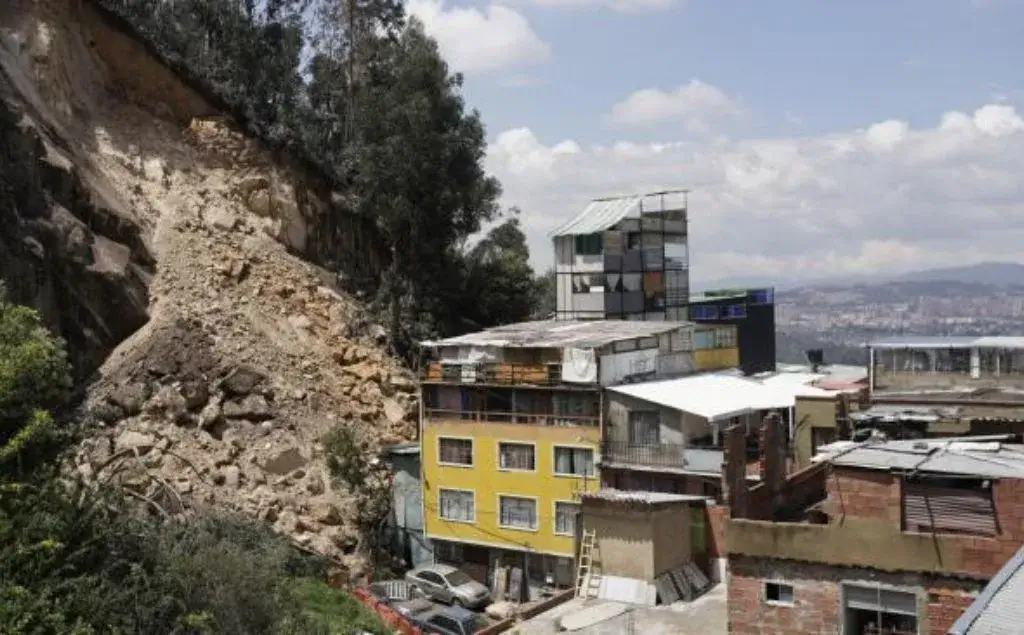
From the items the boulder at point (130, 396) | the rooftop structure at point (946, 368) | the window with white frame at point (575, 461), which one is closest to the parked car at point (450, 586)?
the window with white frame at point (575, 461)

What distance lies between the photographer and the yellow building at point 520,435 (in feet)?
97.8

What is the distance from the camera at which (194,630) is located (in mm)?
16453

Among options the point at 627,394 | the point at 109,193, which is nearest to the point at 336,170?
the point at 109,193

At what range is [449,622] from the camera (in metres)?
25.5

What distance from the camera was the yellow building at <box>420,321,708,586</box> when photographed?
29.8 m

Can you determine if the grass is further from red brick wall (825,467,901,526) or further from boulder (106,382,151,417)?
red brick wall (825,467,901,526)

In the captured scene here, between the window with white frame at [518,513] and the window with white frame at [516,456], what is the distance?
0.90 metres

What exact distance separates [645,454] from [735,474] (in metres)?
9.37

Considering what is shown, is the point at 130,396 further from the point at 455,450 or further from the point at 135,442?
the point at 455,450

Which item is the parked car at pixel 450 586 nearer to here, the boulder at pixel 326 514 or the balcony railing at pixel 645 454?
the boulder at pixel 326 514

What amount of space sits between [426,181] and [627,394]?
1445 centimetres

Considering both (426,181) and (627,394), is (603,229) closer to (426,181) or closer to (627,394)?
(426,181)

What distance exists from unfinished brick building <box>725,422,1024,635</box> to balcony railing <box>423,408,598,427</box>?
1509 centimetres

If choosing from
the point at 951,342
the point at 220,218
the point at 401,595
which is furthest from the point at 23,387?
the point at 220,218
